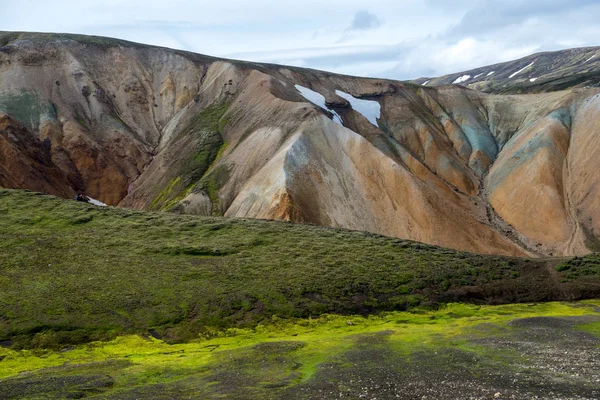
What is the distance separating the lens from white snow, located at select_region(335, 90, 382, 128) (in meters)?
134

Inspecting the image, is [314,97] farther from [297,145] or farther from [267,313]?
[267,313]

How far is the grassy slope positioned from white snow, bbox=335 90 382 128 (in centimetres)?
6854

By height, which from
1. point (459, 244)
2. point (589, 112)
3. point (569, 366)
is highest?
point (589, 112)

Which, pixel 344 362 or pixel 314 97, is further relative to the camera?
pixel 314 97

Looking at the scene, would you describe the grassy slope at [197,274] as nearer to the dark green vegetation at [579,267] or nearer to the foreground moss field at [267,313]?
the foreground moss field at [267,313]

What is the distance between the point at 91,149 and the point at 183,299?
71452 millimetres

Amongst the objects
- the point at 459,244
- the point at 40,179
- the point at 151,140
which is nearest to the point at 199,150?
the point at 151,140

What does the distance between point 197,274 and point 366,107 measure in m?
92.5

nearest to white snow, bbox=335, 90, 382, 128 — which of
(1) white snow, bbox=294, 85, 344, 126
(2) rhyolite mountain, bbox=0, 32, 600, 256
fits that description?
(2) rhyolite mountain, bbox=0, 32, 600, 256

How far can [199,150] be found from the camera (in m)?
108

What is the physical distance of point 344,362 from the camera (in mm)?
31438

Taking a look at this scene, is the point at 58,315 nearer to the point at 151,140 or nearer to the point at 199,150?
the point at 199,150

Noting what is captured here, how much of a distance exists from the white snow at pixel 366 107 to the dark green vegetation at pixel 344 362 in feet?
299

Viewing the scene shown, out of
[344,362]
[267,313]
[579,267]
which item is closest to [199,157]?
[267,313]
